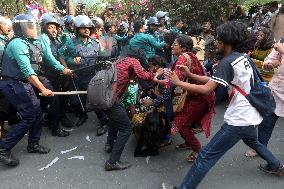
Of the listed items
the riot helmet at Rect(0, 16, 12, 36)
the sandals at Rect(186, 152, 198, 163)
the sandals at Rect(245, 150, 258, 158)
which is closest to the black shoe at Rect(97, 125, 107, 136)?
the sandals at Rect(186, 152, 198, 163)

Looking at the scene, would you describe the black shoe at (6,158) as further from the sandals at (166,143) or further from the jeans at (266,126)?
the jeans at (266,126)

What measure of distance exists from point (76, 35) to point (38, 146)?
1920 millimetres

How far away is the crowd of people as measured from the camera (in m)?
3.28

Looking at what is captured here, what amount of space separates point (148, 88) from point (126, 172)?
5.33 feet

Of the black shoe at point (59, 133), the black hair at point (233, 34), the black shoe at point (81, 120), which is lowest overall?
the black shoe at point (81, 120)

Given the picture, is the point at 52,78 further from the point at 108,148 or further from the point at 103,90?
the point at 103,90

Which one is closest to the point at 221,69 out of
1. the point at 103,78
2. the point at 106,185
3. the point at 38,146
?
the point at 103,78

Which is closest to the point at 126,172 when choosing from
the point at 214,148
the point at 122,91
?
the point at 122,91

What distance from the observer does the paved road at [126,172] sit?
396 centimetres

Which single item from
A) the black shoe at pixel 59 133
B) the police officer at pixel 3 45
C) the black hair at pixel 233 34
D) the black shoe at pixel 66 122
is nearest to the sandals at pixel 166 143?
the black shoe at pixel 59 133

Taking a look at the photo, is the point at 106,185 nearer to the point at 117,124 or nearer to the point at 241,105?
the point at 117,124

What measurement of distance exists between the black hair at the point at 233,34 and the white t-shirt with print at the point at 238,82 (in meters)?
0.11

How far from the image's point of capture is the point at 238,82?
3191 mm

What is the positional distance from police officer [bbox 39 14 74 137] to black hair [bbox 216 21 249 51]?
2877 millimetres
